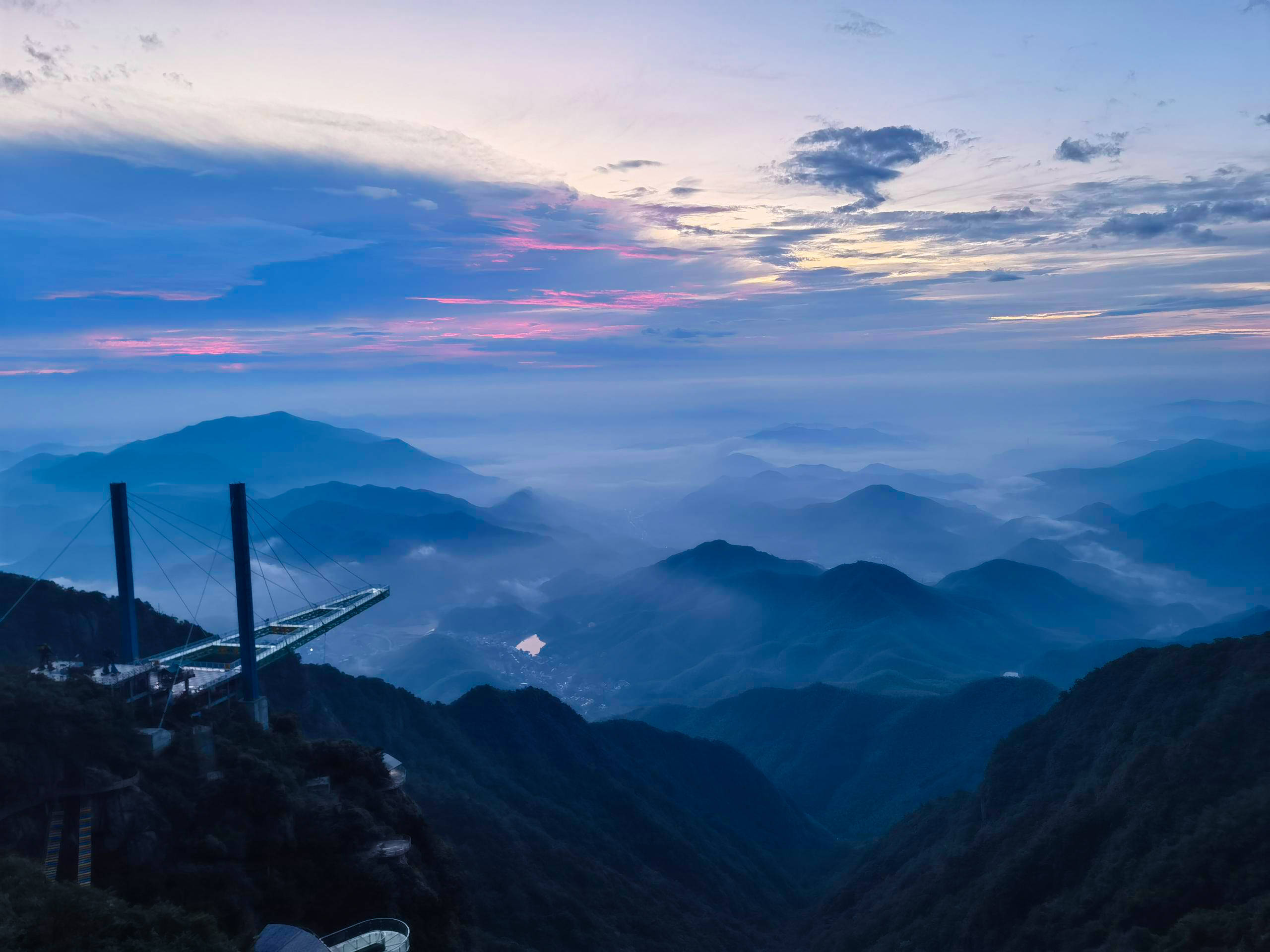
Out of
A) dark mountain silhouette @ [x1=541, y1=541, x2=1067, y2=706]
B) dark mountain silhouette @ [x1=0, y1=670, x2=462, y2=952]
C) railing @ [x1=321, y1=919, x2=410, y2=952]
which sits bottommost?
dark mountain silhouette @ [x1=541, y1=541, x2=1067, y2=706]

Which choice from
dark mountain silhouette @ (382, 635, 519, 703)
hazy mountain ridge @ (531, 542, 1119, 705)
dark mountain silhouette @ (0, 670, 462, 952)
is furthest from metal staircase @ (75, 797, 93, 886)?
hazy mountain ridge @ (531, 542, 1119, 705)

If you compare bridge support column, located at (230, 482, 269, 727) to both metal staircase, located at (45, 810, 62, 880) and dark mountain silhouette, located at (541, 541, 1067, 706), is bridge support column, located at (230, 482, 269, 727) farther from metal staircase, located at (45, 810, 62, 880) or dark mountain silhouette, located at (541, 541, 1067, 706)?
dark mountain silhouette, located at (541, 541, 1067, 706)

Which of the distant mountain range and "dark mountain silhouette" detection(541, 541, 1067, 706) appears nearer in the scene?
the distant mountain range

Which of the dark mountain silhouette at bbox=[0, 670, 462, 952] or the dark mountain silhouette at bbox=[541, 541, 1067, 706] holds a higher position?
the dark mountain silhouette at bbox=[0, 670, 462, 952]

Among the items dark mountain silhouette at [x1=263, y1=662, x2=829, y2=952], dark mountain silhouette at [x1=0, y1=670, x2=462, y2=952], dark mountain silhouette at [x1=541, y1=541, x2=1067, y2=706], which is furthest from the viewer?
dark mountain silhouette at [x1=541, y1=541, x2=1067, y2=706]

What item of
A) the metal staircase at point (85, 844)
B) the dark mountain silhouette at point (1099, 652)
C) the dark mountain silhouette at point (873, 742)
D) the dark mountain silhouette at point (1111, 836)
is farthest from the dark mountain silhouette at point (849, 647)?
the metal staircase at point (85, 844)

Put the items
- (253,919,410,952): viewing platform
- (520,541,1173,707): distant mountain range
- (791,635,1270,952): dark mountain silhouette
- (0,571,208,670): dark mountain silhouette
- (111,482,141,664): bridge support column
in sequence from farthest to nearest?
(520,541,1173,707): distant mountain range
(0,571,208,670): dark mountain silhouette
(111,482,141,664): bridge support column
(791,635,1270,952): dark mountain silhouette
(253,919,410,952): viewing platform

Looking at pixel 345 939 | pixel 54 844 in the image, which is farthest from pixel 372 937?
pixel 54 844
